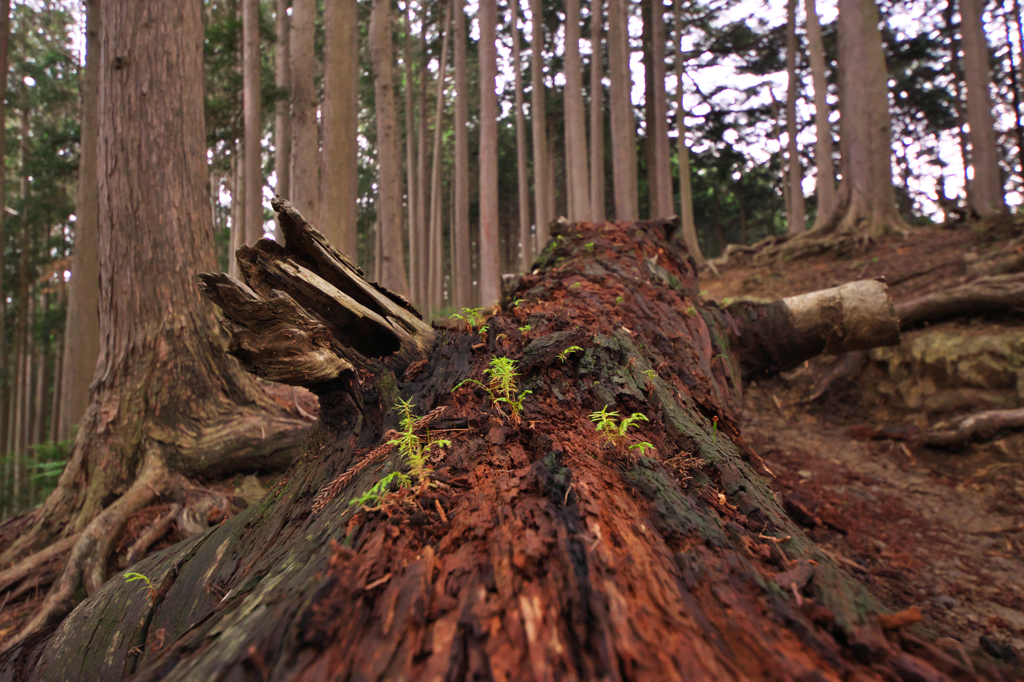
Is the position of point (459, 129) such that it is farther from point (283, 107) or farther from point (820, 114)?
point (820, 114)

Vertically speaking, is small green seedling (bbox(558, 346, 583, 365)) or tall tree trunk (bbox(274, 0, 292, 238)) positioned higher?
tall tree trunk (bbox(274, 0, 292, 238))

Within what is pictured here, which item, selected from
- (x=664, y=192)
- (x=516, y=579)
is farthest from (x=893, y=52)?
(x=516, y=579)

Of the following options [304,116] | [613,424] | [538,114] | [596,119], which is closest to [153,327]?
[613,424]

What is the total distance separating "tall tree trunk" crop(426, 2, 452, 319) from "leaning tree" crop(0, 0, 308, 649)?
1484 cm

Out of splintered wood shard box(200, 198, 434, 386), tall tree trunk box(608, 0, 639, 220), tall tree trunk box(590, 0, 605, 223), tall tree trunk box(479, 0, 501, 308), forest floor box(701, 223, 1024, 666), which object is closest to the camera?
splintered wood shard box(200, 198, 434, 386)

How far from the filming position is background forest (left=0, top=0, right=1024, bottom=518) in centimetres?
945

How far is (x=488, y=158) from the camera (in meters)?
13.0

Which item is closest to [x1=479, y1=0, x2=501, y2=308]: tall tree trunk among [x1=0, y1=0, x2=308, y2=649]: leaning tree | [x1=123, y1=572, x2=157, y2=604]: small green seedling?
[x1=0, y1=0, x2=308, y2=649]: leaning tree

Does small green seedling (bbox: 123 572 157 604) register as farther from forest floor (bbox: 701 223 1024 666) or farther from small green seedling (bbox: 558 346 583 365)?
forest floor (bbox: 701 223 1024 666)

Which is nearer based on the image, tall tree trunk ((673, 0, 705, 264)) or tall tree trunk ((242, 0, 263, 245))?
tall tree trunk ((242, 0, 263, 245))

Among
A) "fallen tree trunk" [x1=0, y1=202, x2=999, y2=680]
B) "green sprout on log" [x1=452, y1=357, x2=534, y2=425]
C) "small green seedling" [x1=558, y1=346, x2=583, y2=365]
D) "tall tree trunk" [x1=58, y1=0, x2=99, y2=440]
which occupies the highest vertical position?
"tall tree trunk" [x1=58, y1=0, x2=99, y2=440]

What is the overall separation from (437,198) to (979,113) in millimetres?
16581

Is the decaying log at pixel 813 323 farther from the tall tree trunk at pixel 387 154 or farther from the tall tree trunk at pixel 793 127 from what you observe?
the tall tree trunk at pixel 793 127

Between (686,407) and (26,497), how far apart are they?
1172 cm
